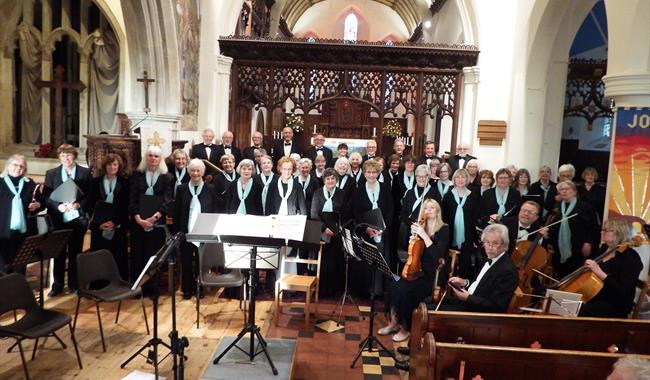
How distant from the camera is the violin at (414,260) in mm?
4262

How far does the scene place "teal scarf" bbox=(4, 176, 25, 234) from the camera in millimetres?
4801

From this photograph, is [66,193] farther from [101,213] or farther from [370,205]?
[370,205]

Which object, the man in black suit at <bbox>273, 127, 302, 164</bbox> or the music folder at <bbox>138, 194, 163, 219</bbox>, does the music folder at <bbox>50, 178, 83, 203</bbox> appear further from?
the man in black suit at <bbox>273, 127, 302, 164</bbox>

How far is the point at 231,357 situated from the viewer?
3.73 m

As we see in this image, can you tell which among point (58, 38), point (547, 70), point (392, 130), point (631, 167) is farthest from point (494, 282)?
point (392, 130)

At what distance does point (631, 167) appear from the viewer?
4.80 m

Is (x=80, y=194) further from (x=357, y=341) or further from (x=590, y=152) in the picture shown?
(x=590, y=152)

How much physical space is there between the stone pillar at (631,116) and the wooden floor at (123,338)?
3629mm

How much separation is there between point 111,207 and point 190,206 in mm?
762

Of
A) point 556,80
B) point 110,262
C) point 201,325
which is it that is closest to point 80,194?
point 110,262

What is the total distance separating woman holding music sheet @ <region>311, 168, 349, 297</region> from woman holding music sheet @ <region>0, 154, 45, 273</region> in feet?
9.29

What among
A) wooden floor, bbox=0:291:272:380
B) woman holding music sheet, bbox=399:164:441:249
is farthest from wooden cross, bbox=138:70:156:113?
woman holding music sheet, bbox=399:164:441:249

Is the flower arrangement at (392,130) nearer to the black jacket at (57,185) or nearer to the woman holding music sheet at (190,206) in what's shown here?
the woman holding music sheet at (190,206)

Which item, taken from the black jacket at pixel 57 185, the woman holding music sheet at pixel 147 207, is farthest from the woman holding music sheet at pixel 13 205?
the woman holding music sheet at pixel 147 207
